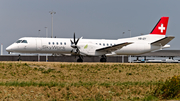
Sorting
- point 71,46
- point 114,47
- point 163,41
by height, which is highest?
point 163,41

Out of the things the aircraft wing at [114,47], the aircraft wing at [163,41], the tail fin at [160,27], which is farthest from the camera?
the tail fin at [160,27]

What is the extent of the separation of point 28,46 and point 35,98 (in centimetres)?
2525

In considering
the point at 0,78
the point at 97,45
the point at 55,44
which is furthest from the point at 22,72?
the point at 97,45

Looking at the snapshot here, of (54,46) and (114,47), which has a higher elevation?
(54,46)

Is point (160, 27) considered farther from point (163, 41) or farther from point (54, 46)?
point (54, 46)

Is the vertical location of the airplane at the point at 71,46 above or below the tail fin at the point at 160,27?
below

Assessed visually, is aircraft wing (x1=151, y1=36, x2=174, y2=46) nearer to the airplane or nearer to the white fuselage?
the airplane

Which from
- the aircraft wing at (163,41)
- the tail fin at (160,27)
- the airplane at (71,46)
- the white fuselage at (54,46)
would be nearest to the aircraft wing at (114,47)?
the airplane at (71,46)

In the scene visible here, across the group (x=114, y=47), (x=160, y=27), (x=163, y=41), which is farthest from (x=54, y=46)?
(x=160, y=27)

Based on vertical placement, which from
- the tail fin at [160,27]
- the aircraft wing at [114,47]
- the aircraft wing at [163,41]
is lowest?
the aircraft wing at [114,47]

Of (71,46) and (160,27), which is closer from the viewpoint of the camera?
(71,46)

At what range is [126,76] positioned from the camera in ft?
113

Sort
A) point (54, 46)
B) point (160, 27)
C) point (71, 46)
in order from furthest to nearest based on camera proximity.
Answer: point (160, 27) → point (54, 46) → point (71, 46)

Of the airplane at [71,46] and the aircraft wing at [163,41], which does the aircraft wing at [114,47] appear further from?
the aircraft wing at [163,41]
